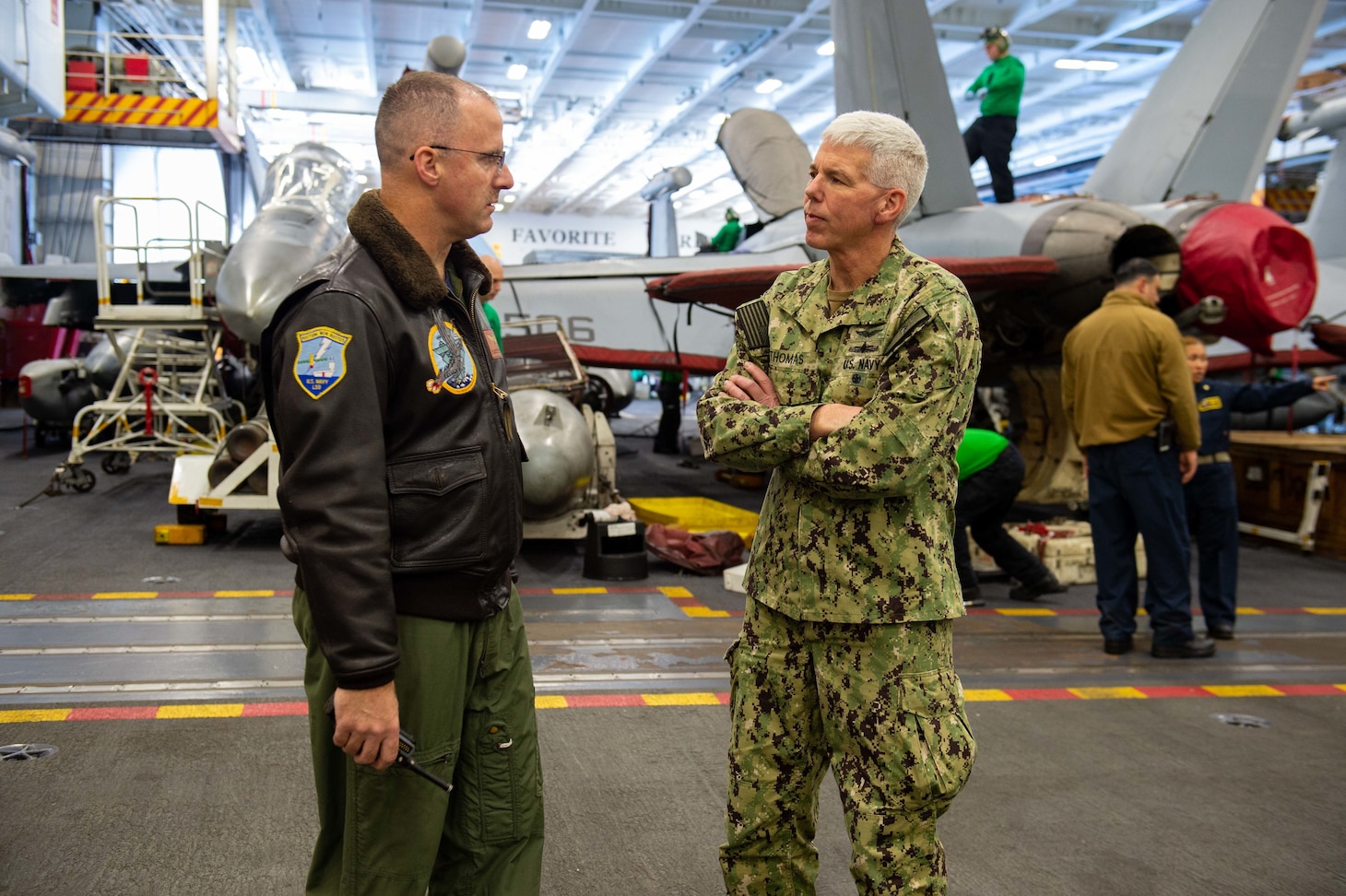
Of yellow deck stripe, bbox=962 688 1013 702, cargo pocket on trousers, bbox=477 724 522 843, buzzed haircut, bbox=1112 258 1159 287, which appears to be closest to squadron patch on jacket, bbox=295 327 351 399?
cargo pocket on trousers, bbox=477 724 522 843

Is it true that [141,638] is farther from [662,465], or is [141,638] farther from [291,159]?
[662,465]

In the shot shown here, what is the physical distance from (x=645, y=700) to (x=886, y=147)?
2.90 metres

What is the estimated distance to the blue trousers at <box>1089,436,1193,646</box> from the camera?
16.2 ft

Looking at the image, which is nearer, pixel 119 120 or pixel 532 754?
pixel 532 754

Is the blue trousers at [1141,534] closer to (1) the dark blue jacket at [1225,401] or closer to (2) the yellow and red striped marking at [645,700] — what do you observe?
(2) the yellow and red striped marking at [645,700]

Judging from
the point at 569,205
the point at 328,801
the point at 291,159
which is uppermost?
the point at 569,205

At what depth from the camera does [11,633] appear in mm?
4844

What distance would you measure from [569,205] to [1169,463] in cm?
3674

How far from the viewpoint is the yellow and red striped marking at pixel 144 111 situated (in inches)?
575

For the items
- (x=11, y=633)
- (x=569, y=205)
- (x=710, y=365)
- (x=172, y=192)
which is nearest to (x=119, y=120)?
(x=172, y=192)

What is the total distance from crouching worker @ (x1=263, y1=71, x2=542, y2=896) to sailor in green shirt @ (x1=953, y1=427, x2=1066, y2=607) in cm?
418

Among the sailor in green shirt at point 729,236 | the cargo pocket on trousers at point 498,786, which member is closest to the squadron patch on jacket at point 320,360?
the cargo pocket on trousers at point 498,786

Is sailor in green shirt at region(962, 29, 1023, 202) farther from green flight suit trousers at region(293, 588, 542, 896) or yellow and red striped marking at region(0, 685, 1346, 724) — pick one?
green flight suit trousers at region(293, 588, 542, 896)

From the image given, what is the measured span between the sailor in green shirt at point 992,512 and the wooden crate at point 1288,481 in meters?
3.28
